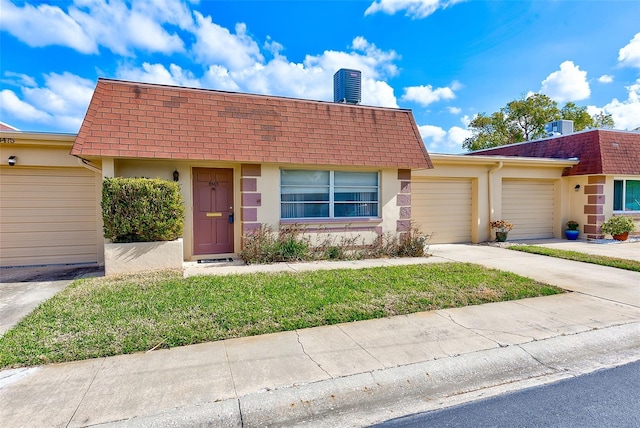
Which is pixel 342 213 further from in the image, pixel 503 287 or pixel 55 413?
pixel 55 413

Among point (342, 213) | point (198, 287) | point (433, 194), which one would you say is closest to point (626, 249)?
point (433, 194)

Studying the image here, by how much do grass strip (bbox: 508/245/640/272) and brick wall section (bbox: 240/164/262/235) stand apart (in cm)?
827

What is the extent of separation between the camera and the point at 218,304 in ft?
17.7

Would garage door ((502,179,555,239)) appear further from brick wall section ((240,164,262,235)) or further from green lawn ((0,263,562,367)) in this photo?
brick wall section ((240,164,262,235))

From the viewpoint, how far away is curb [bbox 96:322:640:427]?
297 centimetres

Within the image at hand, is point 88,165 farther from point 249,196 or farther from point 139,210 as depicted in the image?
point 249,196

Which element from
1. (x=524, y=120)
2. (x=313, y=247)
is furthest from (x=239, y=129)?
(x=524, y=120)

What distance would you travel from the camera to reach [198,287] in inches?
248

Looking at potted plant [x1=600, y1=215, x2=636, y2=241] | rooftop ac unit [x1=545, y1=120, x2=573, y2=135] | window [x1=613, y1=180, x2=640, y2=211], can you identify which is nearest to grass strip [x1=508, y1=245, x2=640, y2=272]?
potted plant [x1=600, y1=215, x2=636, y2=241]

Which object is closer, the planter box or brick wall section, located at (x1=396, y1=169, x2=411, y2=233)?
the planter box

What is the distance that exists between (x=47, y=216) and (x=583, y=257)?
46.2 feet

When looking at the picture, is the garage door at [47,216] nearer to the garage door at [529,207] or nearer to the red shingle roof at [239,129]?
the red shingle roof at [239,129]

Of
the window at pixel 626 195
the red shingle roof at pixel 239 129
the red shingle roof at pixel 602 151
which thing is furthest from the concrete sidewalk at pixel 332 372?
the window at pixel 626 195

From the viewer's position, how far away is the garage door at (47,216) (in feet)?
27.9
